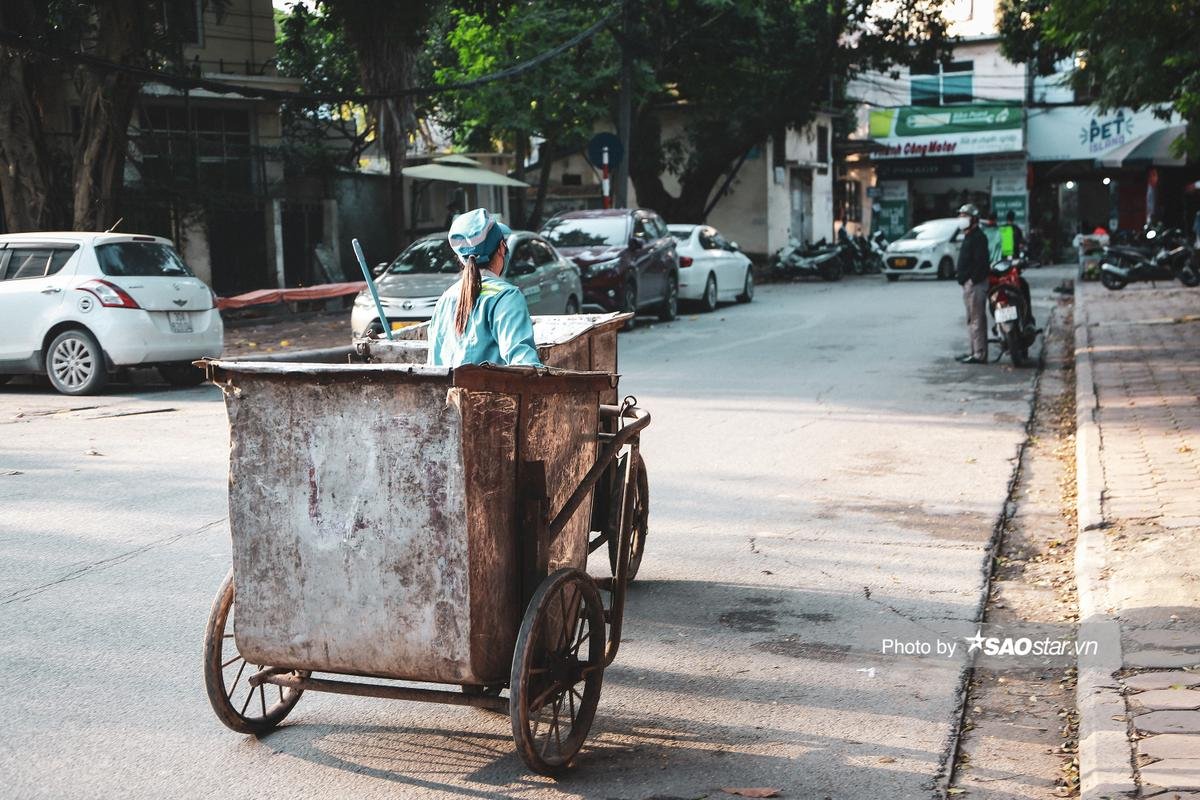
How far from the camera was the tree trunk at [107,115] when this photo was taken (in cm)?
1706

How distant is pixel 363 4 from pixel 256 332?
6.98 m

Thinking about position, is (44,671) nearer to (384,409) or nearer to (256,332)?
Answer: (384,409)

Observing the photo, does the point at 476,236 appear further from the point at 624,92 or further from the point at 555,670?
the point at 624,92

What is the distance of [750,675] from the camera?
5.04 meters

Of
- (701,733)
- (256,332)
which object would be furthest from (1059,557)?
(256,332)

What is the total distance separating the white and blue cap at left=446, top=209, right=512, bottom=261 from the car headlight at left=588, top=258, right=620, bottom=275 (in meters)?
15.0

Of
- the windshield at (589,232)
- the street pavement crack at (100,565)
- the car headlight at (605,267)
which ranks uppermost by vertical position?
the windshield at (589,232)

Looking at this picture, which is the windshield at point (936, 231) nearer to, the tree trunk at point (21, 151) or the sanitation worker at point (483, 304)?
the tree trunk at point (21, 151)

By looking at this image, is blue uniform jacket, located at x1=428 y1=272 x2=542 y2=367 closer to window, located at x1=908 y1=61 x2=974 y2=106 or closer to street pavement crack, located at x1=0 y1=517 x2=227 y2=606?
street pavement crack, located at x1=0 y1=517 x2=227 y2=606

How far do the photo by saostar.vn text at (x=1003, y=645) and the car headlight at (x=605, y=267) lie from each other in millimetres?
14135

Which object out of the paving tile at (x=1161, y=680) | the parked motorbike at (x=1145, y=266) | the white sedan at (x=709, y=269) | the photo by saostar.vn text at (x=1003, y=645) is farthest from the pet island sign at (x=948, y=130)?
the paving tile at (x=1161, y=680)

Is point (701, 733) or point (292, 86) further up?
point (292, 86)

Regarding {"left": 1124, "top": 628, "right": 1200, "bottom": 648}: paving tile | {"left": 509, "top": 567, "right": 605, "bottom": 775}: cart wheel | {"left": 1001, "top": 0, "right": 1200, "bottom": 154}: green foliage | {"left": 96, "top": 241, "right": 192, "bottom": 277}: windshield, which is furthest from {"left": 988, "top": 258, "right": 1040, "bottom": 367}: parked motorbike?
{"left": 509, "top": 567, "right": 605, "bottom": 775}: cart wheel

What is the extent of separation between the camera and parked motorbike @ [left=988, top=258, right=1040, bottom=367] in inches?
557
